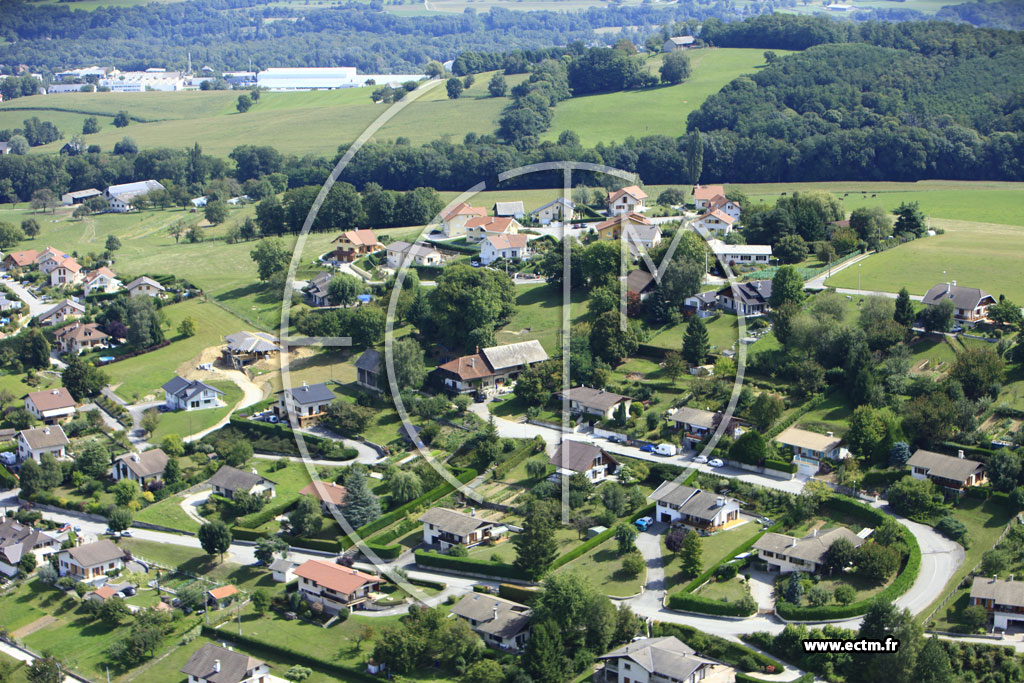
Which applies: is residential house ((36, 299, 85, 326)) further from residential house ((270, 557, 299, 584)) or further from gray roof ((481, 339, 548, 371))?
residential house ((270, 557, 299, 584))

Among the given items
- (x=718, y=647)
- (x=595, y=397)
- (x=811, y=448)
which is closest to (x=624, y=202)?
(x=595, y=397)

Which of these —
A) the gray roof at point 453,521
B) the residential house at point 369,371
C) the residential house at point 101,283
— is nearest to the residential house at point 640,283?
the residential house at point 369,371

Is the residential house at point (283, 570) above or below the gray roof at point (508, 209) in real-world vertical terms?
below

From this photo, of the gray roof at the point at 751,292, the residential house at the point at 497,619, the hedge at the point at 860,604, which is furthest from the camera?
the gray roof at the point at 751,292

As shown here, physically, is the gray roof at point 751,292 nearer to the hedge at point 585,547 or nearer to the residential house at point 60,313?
the hedge at point 585,547

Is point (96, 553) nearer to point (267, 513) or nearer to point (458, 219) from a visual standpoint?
point (267, 513)

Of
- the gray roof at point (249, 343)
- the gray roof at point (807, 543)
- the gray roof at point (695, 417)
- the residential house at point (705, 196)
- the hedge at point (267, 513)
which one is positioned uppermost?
the residential house at point (705, 196)

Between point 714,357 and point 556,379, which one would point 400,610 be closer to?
point 556,379

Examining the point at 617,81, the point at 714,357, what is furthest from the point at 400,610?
the point at 617,81
